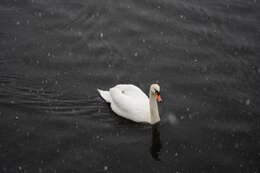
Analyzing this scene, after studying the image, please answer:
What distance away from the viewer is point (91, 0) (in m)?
23.6

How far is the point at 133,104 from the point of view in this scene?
17.0m

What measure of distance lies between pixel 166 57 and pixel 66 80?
4.08 m

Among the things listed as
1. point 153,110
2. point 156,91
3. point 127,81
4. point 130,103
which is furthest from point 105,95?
point 156,91

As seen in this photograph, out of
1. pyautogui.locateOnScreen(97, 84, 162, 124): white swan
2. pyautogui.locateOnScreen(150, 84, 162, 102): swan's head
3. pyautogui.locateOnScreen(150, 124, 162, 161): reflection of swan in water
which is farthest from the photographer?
pyautogui.locateOnScreen(97, 84, 162, 124): white swan

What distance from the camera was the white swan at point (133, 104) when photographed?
16.8 m

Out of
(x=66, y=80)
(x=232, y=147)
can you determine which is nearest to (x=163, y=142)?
(x=232, y=147)

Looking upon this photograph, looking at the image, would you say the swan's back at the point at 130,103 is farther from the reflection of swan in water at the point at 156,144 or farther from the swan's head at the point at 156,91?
the swan's head at the point at 156,91

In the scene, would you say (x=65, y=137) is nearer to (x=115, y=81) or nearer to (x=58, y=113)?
(x=58, y=113)

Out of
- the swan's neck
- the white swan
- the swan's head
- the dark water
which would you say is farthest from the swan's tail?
the swan's head

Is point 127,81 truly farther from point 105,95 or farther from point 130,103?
point 130,103

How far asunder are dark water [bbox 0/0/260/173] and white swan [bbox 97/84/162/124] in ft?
1.01

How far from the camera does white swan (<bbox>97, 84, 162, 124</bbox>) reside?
16.8 meters

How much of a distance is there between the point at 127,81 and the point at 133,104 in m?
2.03

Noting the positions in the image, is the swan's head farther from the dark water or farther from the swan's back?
the dark water
